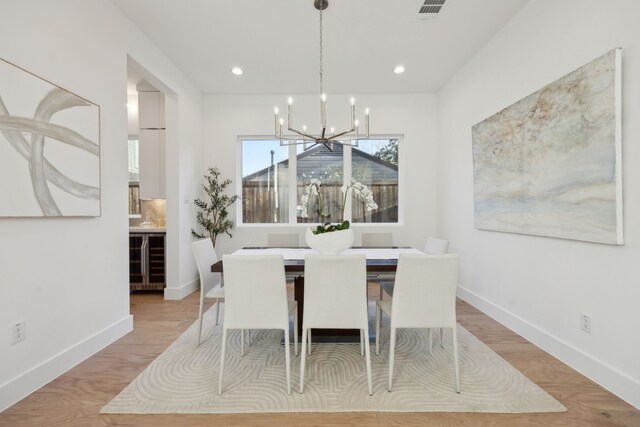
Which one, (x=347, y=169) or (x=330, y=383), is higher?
(x=347, y=169)

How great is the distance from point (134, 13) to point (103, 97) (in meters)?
0.89

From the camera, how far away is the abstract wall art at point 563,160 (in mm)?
1893

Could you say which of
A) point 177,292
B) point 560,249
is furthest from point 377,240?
point 177,292

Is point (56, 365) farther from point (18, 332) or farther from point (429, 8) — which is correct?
point (429, 8)

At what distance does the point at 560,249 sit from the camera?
2.35 metres

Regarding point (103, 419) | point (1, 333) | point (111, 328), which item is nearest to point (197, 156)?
point (111, 328)

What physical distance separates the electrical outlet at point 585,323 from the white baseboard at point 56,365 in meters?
3.61

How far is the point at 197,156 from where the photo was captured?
181 inches

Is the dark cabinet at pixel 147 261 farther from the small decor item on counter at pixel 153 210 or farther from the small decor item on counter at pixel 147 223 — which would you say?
the small decor item on counter at pixel 153 210

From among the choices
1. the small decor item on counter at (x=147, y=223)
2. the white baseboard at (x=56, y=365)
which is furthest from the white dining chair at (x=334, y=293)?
the small decor item on counter at (x=147, y=223)

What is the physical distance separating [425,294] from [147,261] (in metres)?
3.68

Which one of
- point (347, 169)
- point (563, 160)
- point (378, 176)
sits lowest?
point (563, 160)

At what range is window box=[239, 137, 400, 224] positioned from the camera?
5035 mm

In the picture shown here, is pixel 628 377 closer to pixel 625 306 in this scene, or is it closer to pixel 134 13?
pixel 625 306
